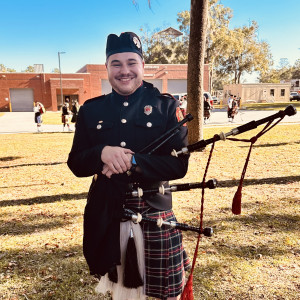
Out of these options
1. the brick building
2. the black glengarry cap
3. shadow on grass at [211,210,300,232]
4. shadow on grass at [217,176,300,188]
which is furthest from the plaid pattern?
the brick building

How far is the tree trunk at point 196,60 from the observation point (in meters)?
8.40

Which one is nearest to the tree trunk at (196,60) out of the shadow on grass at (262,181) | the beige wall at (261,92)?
the shadow on grass at (262,181)

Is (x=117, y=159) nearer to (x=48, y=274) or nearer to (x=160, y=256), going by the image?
(x=160, y=256)

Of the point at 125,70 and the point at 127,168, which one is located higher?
the point at 125,70

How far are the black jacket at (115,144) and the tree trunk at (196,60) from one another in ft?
22.8

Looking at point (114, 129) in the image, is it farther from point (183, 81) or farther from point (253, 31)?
point (253, 31)

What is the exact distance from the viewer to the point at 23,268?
384cm

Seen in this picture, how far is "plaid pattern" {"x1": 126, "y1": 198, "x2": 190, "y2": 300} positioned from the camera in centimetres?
204

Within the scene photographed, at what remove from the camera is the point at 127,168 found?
1764 mm

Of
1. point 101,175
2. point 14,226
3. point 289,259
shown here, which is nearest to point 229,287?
point 289,259

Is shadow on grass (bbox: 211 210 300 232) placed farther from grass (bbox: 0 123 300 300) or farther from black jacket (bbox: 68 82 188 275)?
black jacket (bbox: 68 82 188 275)

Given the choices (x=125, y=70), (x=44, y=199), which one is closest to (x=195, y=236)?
(x=125, y=70)

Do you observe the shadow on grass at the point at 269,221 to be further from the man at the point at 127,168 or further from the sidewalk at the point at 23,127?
the sidewalk at the point at 23,127

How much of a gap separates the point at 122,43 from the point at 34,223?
431 cm
